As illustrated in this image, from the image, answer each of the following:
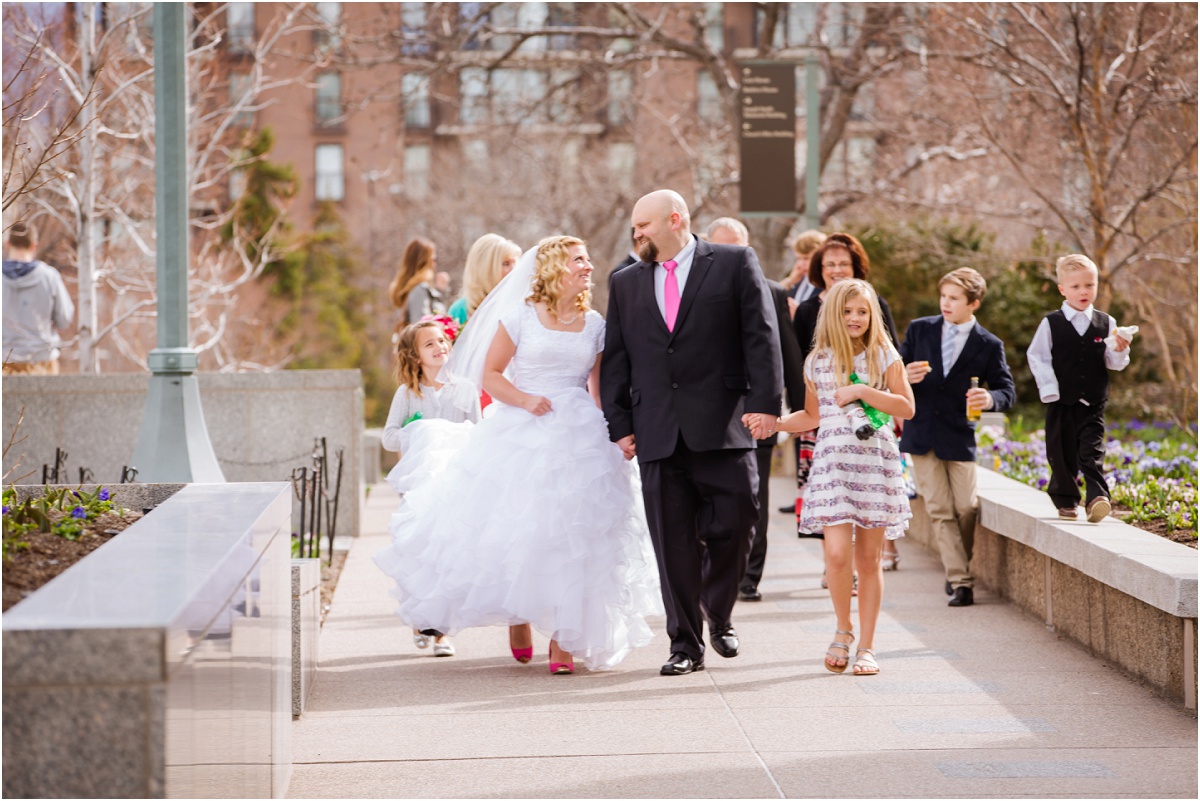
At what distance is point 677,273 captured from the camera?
729cm

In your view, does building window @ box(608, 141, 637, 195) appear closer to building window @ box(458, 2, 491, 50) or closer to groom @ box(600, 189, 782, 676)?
building window @ box(458, 2, 491, 50)

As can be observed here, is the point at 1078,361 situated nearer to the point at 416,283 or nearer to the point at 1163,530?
the point at 1163,530

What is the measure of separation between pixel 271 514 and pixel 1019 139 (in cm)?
A: 1449

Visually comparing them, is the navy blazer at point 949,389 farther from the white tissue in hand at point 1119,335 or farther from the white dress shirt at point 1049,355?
the white tissue in hand at point 1119,335

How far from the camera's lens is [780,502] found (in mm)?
14828

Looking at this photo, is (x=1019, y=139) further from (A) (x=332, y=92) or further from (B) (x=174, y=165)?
(A) (x=332, y=92)

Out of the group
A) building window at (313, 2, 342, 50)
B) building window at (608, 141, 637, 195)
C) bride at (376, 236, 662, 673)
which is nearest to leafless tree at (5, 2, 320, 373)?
building window at (313, 2, 342, 50)

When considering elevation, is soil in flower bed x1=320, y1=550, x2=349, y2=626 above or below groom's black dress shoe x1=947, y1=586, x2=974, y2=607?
below

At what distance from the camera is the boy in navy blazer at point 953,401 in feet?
29.7

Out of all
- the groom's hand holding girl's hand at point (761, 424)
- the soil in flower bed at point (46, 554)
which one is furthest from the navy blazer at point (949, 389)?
the soil in flower bed at point (46, 554)

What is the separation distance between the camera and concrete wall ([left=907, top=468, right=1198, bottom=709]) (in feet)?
20.4

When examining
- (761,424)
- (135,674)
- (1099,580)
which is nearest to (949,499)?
(1099,580)

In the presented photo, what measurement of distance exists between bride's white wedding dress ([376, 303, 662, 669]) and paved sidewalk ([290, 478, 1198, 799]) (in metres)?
0.33

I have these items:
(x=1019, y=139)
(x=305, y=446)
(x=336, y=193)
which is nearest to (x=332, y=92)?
(x=336, y=193)
